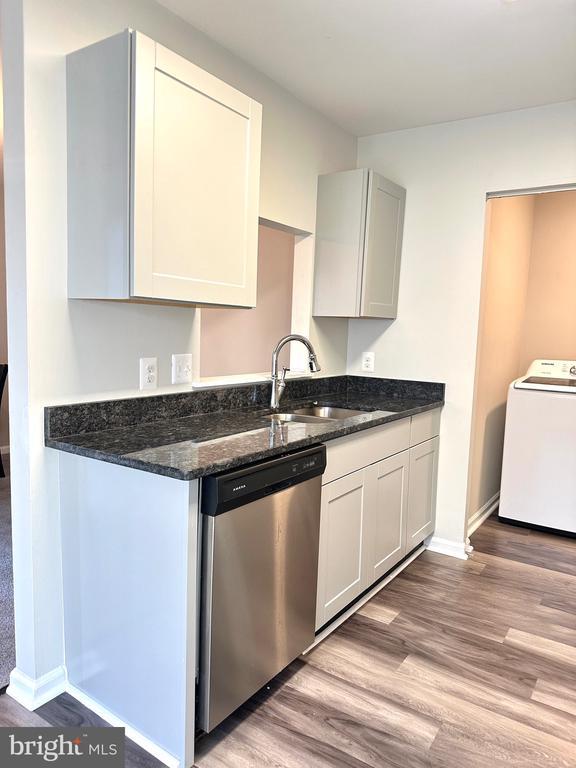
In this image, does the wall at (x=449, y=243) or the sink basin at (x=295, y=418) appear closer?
the sink basin at (x=295, y=418)

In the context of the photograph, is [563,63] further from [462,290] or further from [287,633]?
[287,633]

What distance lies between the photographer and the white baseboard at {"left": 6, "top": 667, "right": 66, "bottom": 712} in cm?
178

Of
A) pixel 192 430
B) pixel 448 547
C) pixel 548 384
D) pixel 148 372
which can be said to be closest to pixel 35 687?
pixel 192 430

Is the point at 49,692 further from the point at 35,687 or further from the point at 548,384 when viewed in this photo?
the point at 548,384

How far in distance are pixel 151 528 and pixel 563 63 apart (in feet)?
8.09

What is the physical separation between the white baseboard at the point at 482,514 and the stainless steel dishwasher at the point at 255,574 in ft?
5.87

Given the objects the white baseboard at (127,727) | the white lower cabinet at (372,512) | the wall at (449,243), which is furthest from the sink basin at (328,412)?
the white baseboard at (127,727)

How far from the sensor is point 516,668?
209cm

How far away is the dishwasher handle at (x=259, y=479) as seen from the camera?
150 centimetres

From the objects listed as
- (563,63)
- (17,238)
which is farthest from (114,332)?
(563,63)

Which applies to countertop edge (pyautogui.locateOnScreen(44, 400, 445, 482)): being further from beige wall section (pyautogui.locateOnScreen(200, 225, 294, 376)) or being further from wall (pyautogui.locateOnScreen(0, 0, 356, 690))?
beige wall section (pyautogui.locateOnScreen(200, 225, 294, 376))

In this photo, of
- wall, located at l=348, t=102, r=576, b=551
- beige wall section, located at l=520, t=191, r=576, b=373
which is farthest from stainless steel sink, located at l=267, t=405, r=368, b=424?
beige wall section, located at l=520, t=191, r=576, b=373

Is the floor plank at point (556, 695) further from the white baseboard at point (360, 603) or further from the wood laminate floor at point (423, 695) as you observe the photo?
the white baseboard at point (360, 603)

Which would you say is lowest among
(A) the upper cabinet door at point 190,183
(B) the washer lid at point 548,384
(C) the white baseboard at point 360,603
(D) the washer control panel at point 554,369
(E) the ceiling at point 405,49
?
(C) the white baseboard at point 360,603
